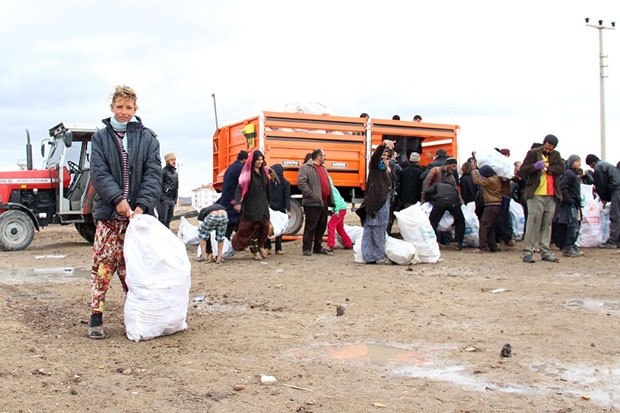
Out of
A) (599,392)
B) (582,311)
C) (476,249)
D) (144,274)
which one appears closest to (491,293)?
(582,311)

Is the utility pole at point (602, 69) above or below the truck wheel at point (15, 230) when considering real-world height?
above

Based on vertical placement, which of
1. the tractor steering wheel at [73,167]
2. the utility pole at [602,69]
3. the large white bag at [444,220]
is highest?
the utility pole at [602,69]

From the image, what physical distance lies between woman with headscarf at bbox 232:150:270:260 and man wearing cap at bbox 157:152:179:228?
219 cm

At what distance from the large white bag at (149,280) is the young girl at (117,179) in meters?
0.18

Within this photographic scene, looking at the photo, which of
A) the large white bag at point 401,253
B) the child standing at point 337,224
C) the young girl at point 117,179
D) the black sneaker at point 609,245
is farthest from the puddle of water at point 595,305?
the black sneaker at point 609,245

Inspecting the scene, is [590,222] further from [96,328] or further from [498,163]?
[96,328]

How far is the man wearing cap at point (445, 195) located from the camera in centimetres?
1173

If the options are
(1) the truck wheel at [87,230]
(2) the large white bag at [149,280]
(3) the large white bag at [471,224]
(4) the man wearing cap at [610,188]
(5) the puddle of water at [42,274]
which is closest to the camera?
(2) the large white bag at [149,280]

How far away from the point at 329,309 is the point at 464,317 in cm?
125

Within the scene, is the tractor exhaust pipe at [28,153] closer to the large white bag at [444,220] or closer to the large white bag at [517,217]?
the large white bag at [444,220]

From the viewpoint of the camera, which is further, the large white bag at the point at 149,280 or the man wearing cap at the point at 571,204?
the man wearing cap at the point at 571,204

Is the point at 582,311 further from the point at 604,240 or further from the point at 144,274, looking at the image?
the point at 604,240

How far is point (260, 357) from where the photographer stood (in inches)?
181

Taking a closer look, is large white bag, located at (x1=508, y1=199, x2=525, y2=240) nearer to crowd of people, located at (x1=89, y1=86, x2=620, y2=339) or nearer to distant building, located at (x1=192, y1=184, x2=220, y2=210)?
crowd of people, located at (x1=89, y1=86, x2=620, y2=339)
